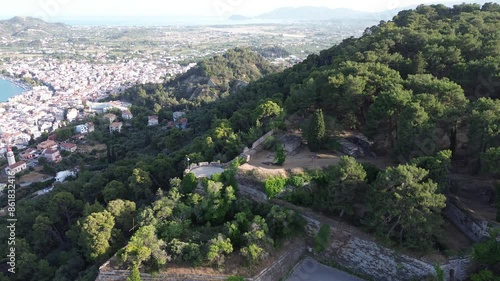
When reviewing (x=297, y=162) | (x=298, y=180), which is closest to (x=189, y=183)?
(x=298, y=180)

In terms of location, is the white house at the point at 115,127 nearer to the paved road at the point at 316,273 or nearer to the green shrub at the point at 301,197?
the green shrub at the point at 301,197

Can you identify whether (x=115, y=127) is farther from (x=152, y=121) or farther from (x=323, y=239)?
(x=323, y=239)

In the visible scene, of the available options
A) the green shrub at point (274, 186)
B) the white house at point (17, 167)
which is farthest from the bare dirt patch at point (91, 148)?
the green shrub at point (274, 186)

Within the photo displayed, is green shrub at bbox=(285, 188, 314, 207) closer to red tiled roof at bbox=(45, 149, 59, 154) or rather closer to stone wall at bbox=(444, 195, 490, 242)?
stone wall at bbox=(444, 195, 490, 242)

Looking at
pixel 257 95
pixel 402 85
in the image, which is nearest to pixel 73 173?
pixel 257 95

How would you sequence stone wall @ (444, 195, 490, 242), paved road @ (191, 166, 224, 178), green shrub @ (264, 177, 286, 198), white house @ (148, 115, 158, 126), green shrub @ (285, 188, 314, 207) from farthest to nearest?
white house @ (148, 115, 158, 126) → paved road @ (191, 166, 224, 178) → green shrub @ (264, 177, 286, 198) → green shrub @ (285, 188, 314, 207) → stone wall @ (444, 195, 490, 242)

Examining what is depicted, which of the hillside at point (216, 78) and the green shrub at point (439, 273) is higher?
the green shrub at point (439, 273)

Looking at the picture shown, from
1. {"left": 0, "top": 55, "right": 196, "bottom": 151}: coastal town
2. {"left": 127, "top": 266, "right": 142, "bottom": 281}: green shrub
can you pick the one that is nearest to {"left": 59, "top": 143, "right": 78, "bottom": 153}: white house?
{"left": 0, "top": 55, "right": 196, "bottom": 151}: coastal town
